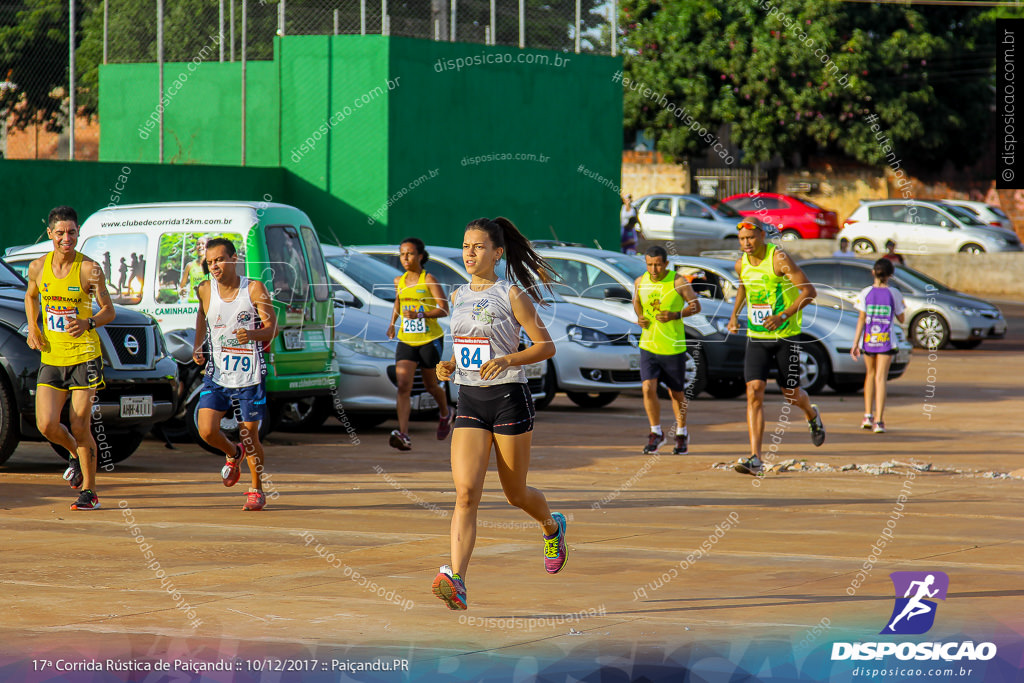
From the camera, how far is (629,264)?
1883 centimetres

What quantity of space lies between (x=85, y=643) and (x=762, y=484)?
6.46 metres

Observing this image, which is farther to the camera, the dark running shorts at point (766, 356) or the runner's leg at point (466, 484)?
the dark running shorts at point (766, 356)

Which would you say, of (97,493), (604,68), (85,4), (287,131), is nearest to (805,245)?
(604,68)

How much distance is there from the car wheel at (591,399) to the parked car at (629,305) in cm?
93

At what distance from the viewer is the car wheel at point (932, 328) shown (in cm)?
2589

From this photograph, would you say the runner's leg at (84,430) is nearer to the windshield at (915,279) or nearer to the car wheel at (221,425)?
the car wheel at (221,425)

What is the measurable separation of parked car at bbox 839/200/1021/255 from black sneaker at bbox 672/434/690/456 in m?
26.9

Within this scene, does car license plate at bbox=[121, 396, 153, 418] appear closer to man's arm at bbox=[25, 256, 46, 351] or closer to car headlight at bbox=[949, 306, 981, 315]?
man's arm at bbox=[25, 256, 46, 351]

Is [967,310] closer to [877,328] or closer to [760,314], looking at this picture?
[877,328]

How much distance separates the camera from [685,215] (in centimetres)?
3981

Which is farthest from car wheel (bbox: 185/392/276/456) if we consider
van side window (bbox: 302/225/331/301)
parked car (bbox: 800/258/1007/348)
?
parked car (bbox: 800/258/1007/348)

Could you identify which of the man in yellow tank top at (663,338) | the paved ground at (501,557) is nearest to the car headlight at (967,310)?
the paved ground at (501,557)

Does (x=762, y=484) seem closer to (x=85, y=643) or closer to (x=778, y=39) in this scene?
(x=85, y=643)

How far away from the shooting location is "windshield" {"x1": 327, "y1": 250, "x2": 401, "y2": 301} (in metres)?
15.3
